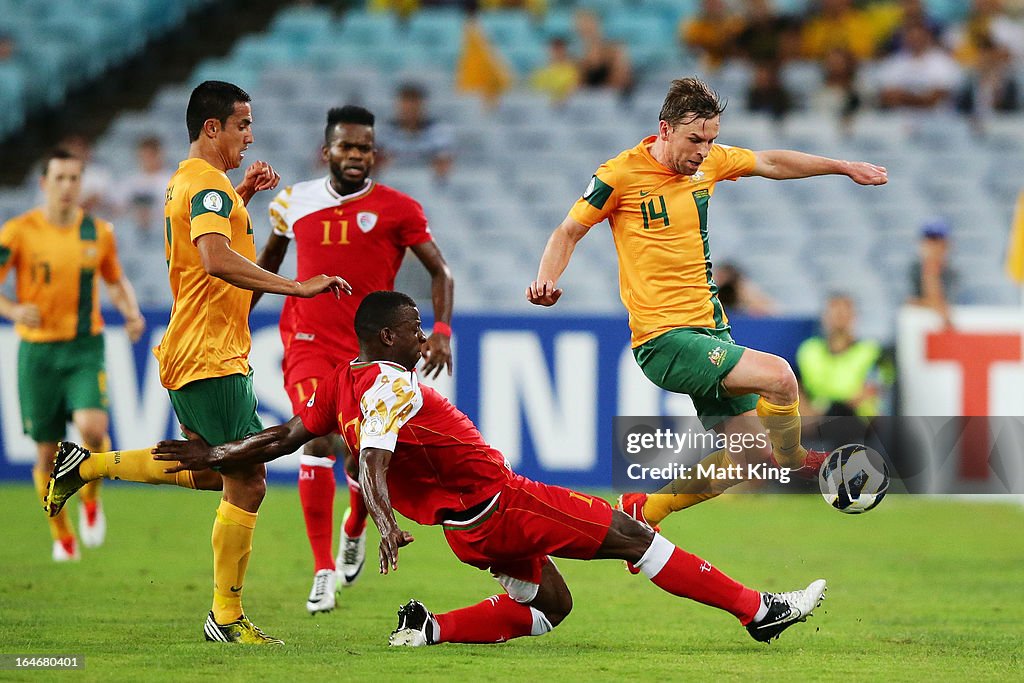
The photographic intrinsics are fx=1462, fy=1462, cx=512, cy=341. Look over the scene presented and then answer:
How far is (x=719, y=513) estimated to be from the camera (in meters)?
11.8

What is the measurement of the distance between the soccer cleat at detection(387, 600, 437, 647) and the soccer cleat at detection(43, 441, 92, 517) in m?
1.55

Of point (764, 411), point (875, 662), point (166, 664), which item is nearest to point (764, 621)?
point (875, 662)

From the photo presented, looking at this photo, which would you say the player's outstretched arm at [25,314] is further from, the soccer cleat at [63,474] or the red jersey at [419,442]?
the red jersey at [419,442]

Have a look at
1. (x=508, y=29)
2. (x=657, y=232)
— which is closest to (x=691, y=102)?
(x=657, y=232)

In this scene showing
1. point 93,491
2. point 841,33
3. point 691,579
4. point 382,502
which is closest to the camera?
point 382,502

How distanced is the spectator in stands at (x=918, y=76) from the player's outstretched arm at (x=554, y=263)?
34.1 feet

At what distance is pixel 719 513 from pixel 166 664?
6899 millimetres

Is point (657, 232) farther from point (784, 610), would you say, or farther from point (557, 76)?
point (557, 76)

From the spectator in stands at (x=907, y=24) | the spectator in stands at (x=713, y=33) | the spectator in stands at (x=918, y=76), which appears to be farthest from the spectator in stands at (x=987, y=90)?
the spectator in stands at (x=713, y=33)

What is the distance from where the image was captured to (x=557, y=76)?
16438 mm

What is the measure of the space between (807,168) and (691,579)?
2148mm

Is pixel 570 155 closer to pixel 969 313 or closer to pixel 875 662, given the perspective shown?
pixel 969 313

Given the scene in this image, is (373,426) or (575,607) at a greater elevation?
(373,426)

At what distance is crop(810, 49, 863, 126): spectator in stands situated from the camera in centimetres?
1590
